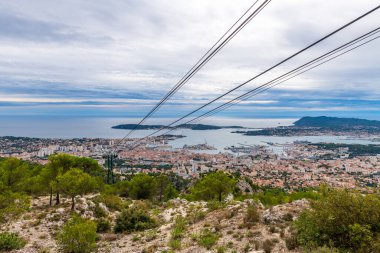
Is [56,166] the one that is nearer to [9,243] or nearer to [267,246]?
[9,243]

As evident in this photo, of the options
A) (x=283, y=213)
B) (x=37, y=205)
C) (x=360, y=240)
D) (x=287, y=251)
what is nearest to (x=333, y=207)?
(x=360, y=240)

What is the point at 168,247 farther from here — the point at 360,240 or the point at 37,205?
the point at 37,205

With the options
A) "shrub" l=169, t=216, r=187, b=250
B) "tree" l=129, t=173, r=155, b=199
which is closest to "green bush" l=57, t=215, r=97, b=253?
"shrub" l=169, t=216, r=187, b=250

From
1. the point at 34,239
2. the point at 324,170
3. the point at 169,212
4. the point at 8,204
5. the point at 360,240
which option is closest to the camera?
the point at 360,240

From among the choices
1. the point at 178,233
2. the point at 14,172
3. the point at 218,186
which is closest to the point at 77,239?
the point at 178,233

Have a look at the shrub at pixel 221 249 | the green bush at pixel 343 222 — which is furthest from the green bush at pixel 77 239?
the green bush at pixel 343 222

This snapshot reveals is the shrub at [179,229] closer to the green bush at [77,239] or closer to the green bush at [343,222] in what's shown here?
the green bush at [77,239]
